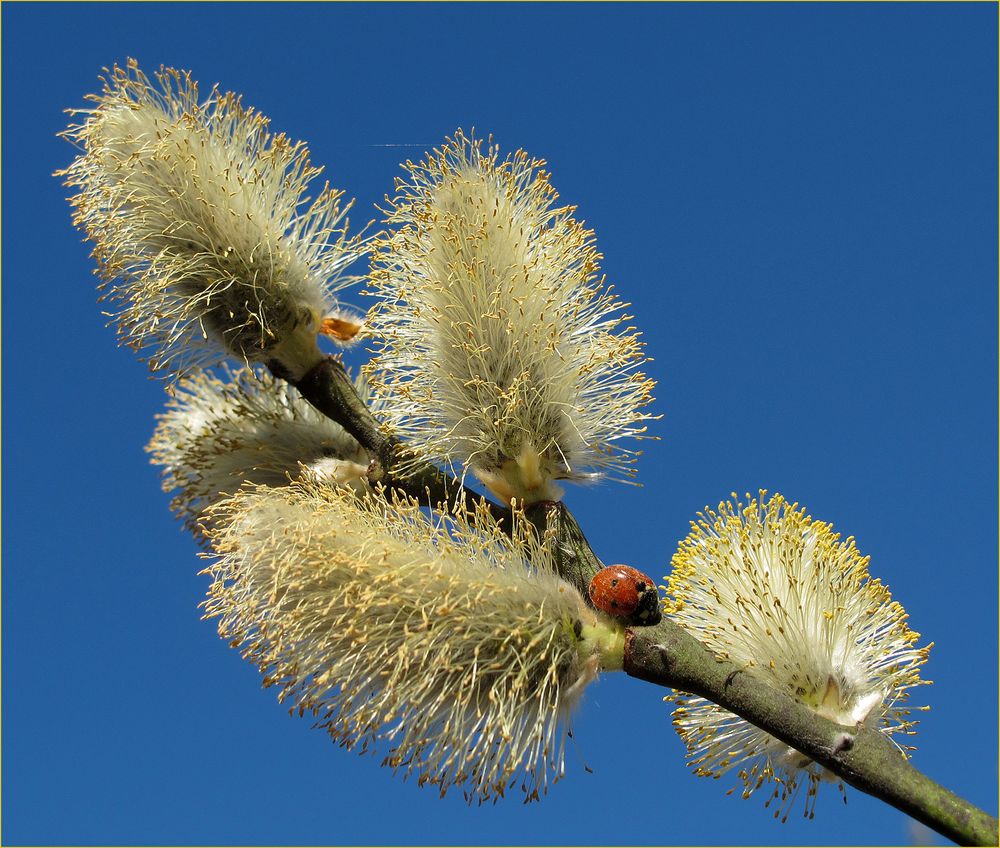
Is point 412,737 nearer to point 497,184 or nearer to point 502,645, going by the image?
point 502,645

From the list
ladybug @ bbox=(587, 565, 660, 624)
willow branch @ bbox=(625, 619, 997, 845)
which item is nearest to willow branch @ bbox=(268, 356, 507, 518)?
ladybug @ bbox=(587, 565, 660, 624)

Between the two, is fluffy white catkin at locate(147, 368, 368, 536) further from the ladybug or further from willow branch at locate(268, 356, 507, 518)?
the ladybug

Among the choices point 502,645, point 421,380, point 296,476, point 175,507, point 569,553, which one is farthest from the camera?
point 175,507

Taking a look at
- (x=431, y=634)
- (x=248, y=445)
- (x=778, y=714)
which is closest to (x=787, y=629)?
(x=778, y=714)

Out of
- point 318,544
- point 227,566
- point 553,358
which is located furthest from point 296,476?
point 553,358

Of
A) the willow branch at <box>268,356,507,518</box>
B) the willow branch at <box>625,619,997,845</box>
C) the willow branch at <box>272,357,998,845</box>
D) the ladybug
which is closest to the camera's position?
the willow branch at <box>272,357,998,845</box>

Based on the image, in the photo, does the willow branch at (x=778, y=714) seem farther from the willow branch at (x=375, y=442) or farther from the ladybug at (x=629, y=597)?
the willow branch at (x=375, y=442)
